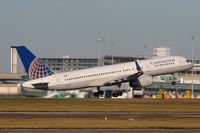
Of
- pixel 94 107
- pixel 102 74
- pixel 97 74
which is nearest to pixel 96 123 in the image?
pixel 94 107

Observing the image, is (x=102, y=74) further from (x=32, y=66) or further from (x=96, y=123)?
(x=96, y=123)

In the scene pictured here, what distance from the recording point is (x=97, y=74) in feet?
322

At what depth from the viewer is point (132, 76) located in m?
98.4

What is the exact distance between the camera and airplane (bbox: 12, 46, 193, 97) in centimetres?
9669

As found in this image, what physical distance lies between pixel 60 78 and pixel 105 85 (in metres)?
8.46

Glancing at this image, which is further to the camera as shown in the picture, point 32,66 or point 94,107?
point 32,66

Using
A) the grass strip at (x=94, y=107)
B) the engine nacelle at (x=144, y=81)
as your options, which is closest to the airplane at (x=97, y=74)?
the engine nacelle at (x=144, y=81)

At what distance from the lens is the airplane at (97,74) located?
9669 cm

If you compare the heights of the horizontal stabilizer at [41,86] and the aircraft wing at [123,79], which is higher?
the aircraft wing at [123,79]

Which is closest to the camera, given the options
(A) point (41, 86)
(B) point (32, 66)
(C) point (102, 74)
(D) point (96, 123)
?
(D) point (96, 123)

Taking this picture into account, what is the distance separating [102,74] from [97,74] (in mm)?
966

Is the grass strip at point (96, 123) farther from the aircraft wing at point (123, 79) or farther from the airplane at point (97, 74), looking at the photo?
the aircraft wing at point (123, 79)

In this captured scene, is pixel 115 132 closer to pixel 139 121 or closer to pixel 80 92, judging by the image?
pixel 139 121

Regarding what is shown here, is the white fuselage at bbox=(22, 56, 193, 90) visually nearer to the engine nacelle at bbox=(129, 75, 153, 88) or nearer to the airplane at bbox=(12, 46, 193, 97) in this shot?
the airplane at bbox=(12, 46, 193, 97)
